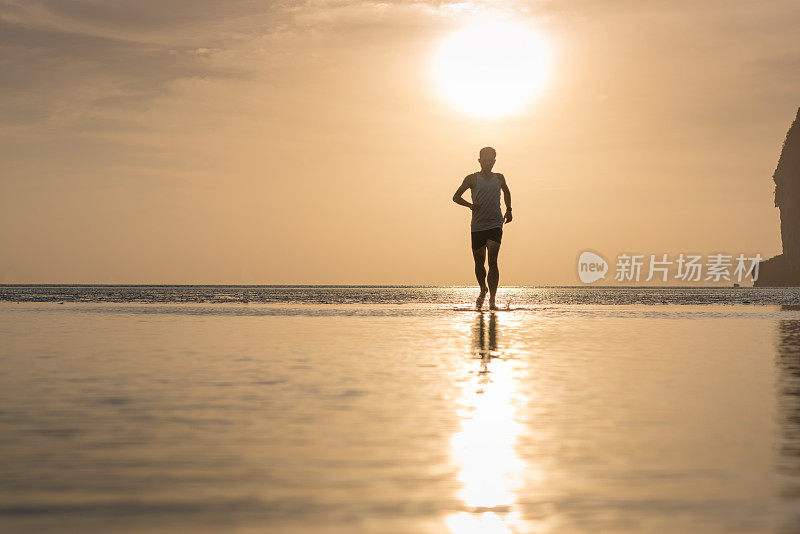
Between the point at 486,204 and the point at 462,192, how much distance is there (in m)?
0.52

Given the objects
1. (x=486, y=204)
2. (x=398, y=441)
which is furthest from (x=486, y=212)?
(x=398, y=441)

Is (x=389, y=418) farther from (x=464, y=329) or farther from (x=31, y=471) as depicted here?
(x=464, y=329)

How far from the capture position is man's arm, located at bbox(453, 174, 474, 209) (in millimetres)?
18959

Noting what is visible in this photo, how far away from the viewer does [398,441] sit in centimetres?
436

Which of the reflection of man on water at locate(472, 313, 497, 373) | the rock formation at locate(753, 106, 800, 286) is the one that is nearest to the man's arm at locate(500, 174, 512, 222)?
the reflection of man on water at locate(472, 313, 497, 373)

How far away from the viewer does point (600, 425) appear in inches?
190

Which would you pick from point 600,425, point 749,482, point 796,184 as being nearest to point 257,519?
point 749,482

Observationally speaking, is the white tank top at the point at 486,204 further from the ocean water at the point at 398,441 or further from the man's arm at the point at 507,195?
the ocean water at the point at 398,441

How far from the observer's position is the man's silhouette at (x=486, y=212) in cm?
1905

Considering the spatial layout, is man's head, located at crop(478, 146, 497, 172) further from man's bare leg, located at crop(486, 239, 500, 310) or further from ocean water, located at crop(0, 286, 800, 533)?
ocean water, located at crop(0, 286, 800, 533)

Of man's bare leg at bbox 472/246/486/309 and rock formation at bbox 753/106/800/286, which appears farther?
rock formation at bbox 753/106/800/286

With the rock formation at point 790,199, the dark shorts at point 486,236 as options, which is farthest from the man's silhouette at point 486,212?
the rock formation at point 790,199

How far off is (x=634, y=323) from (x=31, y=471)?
1218cm

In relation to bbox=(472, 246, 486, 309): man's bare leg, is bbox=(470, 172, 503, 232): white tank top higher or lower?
higher
